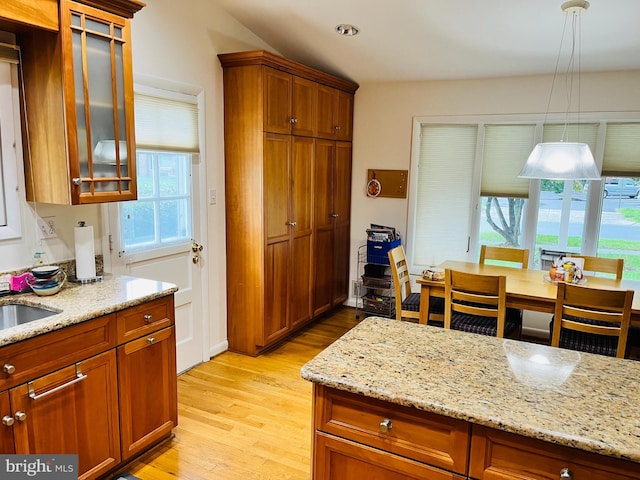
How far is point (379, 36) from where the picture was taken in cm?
371

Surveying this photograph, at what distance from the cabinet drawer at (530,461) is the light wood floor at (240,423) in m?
1.32

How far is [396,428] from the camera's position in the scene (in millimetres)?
1400

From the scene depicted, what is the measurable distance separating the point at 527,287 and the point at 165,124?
8.72ft

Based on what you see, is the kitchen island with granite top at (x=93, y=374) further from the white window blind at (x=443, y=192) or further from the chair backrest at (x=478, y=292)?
the white window blind at (x=443, y=192)

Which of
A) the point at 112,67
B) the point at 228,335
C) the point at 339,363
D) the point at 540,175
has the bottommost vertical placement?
the point at 228,335

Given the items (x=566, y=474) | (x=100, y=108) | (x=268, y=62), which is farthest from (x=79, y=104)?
(x=566, y=474)

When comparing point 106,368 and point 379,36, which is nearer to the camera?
point 106,368

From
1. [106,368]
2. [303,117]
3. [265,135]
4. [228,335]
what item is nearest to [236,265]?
[228,335]

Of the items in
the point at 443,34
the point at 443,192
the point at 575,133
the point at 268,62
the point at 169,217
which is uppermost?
the point at 443,34

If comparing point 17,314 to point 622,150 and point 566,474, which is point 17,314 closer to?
point 566,474

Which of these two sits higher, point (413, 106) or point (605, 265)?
point (413, 106)

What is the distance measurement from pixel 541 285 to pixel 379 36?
2.24 m

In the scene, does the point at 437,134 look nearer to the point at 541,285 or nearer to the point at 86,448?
the point at 541,285

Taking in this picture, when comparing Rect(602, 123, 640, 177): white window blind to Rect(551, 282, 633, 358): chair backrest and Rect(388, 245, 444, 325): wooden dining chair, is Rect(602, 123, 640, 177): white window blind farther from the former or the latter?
Rect(388, 245, 444, 325): wooden dining chair
